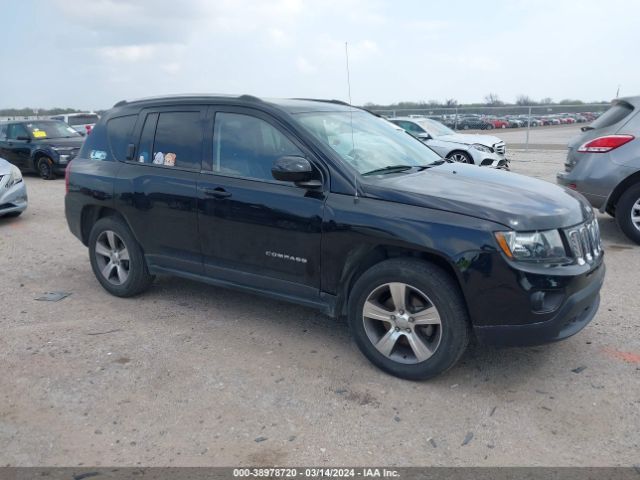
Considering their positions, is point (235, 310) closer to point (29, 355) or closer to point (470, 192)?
point (29, 355)

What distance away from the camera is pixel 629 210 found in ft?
22.5

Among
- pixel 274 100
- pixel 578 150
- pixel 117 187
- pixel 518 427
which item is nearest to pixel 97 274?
pixel 117 187

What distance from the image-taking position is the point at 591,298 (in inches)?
143

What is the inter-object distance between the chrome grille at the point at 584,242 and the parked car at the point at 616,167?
11.1ft

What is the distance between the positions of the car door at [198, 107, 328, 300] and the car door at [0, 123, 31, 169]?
12.4 m

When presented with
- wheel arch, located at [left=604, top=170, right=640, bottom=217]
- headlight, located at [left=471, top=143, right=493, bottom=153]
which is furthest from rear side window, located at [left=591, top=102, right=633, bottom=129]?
headlight, located at [left=471, top=143, right=493, bottom=153]

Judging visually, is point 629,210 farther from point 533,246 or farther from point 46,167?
point 46,167

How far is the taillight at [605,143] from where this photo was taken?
6.85m

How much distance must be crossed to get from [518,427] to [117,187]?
3.77 metres

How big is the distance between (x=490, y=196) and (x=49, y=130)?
48.0 feet

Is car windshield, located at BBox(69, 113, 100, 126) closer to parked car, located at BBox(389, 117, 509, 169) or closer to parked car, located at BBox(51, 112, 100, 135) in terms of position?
parked car, located at BBox(51, 112, 100, 135)

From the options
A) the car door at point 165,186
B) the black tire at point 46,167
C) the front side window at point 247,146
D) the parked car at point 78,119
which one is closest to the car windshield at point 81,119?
the parked car at point 78,119

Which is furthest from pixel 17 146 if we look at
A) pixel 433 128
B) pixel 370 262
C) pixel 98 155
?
pixel 370 262

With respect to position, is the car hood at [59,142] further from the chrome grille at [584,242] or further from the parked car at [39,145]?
the chrome grille at [584,242]
